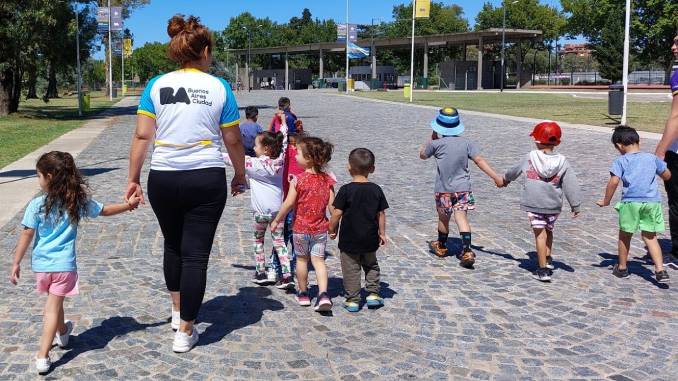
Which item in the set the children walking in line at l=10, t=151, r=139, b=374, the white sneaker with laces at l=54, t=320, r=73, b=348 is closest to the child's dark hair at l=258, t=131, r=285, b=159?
the children walking in line at l=10, t=151, r=139, b=374

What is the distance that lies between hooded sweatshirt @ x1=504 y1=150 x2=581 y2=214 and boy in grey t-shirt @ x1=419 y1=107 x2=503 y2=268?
1.66ft

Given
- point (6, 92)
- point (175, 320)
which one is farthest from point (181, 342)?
point (6, 92)

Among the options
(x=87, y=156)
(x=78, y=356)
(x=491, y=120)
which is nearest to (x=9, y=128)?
(x=87, y=156)

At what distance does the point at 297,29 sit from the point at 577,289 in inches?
5622

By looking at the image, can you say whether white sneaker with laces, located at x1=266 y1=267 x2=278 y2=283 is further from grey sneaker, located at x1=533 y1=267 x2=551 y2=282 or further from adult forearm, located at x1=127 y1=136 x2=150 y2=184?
grey sneaker, located at x1=533 y1=267 x2=551 y2=282

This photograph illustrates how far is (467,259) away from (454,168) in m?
0.84

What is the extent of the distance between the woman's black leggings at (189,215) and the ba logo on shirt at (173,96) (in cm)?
40

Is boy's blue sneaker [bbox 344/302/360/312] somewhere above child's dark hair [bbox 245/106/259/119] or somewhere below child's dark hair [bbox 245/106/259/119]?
below

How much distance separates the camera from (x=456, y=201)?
19.8 feet

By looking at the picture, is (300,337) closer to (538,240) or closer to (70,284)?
(70,284)

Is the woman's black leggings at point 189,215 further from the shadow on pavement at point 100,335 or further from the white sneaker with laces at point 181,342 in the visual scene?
the shadow on pavement at point 100,335

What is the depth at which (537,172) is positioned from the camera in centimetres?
550

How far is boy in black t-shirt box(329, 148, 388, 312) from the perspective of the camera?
15.5 ft

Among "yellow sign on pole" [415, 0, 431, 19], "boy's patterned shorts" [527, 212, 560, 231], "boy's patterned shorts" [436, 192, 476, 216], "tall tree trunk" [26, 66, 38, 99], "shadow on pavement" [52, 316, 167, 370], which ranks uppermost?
"yellow sign on pole" [415, 0, 431, 19]
